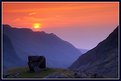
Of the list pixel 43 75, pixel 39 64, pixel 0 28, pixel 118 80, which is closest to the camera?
pixel 118 80

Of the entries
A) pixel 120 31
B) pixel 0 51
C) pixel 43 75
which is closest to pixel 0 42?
pixel 0 51

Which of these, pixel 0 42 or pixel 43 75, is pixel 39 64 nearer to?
pixel 43 75

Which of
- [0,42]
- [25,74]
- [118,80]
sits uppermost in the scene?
[0,42]

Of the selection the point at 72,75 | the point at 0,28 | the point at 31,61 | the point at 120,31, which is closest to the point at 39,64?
the point at 31,61

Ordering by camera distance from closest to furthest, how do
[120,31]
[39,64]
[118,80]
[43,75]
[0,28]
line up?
[118,80], [120,31], [0,28], [43,75], [39,64]

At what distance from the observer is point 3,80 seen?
36.7m

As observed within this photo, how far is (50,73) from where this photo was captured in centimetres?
7144

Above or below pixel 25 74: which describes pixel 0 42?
above

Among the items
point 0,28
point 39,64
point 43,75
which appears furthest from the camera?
point 39,64

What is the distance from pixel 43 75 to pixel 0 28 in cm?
2558

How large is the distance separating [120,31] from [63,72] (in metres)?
34.1

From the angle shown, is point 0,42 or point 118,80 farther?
point 0,42

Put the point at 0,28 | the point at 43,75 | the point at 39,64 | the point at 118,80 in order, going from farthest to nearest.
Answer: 1. the point at 39,64
2. the point at 43,75
3. the point at 0,28
4. the point at 118,80

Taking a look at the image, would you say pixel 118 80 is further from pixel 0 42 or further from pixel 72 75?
pixel 72 75
